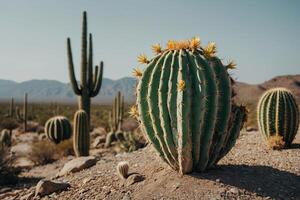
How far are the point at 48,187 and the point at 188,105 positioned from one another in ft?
9.23

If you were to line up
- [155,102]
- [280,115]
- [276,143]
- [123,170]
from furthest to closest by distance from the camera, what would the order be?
[280,115], [276,143], [123,170], [155,102]

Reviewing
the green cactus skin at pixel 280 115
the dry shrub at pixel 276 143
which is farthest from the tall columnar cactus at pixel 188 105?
the green cactus skin at pixel 280 115

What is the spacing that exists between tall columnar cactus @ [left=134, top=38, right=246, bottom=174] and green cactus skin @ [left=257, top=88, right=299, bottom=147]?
3.07m

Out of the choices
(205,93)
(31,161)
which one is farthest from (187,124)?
(31,161)

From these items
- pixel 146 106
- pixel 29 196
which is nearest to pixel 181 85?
pixel 146 106

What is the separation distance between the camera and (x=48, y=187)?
6.90m

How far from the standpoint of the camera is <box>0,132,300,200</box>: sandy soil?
5.66 meters

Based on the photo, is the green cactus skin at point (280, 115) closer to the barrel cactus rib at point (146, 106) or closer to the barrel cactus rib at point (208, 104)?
the barrel cactus rib at point (208, 104)

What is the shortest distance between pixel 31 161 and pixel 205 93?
1057cm

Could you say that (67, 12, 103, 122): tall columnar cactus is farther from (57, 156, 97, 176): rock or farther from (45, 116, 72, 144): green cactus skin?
(57, 156, 97, 176): rock

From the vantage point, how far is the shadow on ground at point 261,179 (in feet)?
18.9

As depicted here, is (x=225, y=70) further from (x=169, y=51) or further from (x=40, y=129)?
(x=40, y=129)

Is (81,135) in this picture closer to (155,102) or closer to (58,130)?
(58,130)

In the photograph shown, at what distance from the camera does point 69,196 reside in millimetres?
6605
